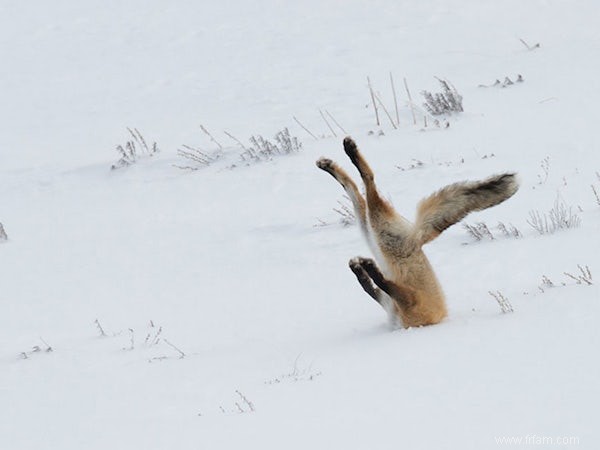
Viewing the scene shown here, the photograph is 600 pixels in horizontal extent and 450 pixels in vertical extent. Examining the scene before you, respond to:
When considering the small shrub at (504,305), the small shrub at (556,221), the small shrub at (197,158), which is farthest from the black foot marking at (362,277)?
the small shrub at (197,158)

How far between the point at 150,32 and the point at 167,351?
10.9m

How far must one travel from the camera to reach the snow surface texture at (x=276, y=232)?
16.3 ft

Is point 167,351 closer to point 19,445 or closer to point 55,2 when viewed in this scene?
point 19,445

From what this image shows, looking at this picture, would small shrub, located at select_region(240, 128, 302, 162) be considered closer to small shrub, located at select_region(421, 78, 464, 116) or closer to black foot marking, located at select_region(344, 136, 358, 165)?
small shrub, located at select_region(421, 78, 464, 116)

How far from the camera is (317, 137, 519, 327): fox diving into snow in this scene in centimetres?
618

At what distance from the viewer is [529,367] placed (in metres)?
4.83

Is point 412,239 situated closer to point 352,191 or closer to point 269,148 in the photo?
point 352,191

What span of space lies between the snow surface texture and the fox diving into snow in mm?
204

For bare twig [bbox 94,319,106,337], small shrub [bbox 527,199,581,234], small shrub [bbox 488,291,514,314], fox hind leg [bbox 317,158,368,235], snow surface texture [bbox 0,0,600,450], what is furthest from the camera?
small shrub [bbox 527,199,581,234]

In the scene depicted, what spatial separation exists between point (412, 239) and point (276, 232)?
338cm

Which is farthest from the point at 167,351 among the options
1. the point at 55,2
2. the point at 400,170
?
the point at 55,2

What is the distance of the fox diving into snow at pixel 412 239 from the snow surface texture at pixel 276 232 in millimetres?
204

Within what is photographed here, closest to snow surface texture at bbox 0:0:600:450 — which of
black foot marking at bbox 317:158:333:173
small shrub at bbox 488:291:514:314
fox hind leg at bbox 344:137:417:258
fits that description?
small shrub at bbox 488:291:514:314

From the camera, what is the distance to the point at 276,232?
31.6 feet
